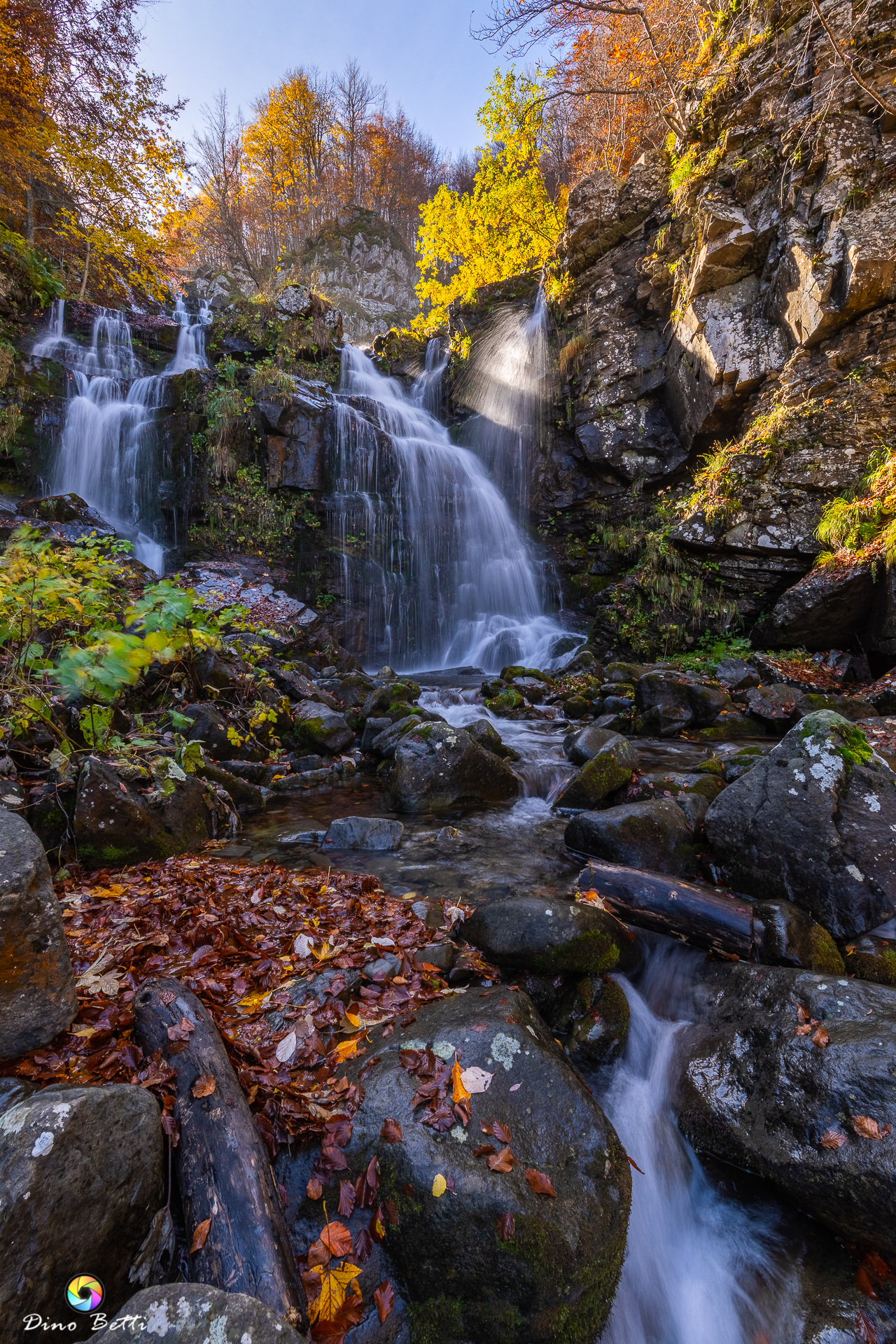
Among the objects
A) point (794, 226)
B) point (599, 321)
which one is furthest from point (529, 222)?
point (794, 226)

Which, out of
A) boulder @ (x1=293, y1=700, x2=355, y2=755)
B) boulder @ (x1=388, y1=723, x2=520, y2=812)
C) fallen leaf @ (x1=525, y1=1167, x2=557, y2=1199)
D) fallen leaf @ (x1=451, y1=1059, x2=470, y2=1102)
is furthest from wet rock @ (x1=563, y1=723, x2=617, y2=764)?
fallen leaf @ (x1=525, y1=1167, x2=557, y2=1199)

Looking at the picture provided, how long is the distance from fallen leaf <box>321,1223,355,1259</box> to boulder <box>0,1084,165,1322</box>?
588 mm

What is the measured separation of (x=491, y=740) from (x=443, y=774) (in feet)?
4.32

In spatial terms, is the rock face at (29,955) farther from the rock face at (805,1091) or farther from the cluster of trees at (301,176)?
→ the cluster of trees at (301,176)

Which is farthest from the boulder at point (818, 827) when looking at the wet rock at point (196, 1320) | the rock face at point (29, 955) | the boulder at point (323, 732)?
the boulder at point (323, 732)

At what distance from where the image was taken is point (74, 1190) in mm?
1391

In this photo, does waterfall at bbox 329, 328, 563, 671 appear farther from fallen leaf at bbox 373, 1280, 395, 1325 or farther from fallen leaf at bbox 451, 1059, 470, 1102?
fallen leaf at bbox 373, 1280, 395, 1325

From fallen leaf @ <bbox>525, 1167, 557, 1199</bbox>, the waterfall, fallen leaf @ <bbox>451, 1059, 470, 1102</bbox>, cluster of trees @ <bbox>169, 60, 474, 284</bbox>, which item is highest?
cluster of trees @ <bbox>169, 60, 474, 284</bbox>

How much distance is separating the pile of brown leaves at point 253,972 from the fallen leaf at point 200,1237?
0.25 m

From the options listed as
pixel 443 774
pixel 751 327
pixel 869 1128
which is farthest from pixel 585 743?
pixel 751 327

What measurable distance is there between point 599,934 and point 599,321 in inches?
633

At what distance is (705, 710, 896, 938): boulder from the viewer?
10.9 feet

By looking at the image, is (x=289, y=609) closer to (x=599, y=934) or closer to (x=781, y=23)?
(x=599, y=934)

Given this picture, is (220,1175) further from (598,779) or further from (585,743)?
(585,743)
